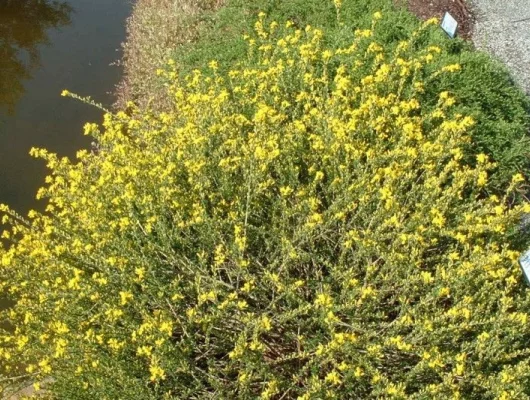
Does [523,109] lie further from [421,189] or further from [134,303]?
[134,303]

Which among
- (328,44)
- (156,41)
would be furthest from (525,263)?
(156,41)

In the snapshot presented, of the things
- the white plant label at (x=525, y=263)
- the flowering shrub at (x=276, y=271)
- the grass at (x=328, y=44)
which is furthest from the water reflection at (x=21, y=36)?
the white plant label at (x=525, y=263)

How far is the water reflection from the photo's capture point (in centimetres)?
698

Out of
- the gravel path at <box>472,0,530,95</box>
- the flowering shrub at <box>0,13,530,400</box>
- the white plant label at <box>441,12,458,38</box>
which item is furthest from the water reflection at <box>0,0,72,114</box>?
the gravel path at <box>472,0,530,95</box>

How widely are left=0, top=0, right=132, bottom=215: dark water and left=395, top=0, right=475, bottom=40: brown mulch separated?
3274mm

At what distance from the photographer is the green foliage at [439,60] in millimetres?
3946

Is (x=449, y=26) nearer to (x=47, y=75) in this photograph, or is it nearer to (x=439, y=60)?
(x=439, y=60)

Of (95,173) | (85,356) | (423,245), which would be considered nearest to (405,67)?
(423,245)

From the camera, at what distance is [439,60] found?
4.21m

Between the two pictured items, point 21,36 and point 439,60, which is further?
point 21,36

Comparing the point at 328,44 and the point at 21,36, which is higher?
the point at 328,44

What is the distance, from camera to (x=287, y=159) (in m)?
3.24

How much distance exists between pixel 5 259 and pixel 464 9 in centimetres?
438

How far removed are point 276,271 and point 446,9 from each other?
339 cm
